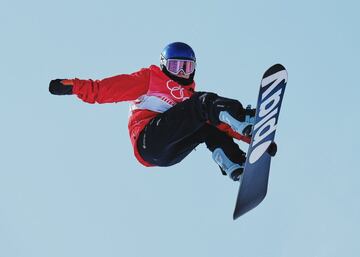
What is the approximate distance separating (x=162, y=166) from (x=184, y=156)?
370mm

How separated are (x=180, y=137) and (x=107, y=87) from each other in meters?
1.22

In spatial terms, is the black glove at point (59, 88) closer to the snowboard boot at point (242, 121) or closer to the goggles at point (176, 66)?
the goggles at point (176, 66)

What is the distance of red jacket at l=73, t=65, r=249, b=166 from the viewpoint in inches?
431

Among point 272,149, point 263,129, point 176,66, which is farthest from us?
point 176,66

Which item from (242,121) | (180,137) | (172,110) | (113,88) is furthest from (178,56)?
(242,121)

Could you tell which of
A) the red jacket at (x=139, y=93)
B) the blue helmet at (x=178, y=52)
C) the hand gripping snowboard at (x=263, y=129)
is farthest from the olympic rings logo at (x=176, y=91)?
the hand gripping snowboard at (x=263, y=129)

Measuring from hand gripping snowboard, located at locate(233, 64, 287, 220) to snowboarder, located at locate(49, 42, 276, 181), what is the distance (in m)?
0.21

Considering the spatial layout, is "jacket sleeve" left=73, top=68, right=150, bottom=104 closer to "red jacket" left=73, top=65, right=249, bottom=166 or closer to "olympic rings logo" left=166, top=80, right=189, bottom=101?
"red jacket" left=73, top=65, right=249, bottom=166

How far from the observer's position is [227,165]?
10.7 m

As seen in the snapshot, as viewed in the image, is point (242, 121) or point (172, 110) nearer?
point (242, 121)

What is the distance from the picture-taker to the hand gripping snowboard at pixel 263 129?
9891 mm

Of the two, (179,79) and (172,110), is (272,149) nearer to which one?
(172,110)

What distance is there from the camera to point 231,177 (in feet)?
34.9

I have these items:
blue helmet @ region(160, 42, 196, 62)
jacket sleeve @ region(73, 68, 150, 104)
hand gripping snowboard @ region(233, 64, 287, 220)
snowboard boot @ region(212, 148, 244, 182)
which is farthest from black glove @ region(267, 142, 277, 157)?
blue helmet @ region(160, 42, 196, 62)
